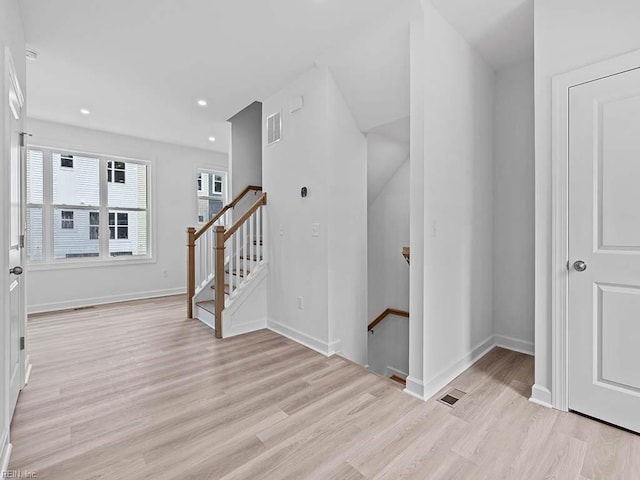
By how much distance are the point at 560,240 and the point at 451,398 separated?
1.29 m

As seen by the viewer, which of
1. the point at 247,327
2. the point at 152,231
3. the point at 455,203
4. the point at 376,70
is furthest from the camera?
the point at 152,231

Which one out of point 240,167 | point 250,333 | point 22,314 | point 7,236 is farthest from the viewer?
point 240,167

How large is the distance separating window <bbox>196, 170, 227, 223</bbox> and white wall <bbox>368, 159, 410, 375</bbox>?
11.6 ft

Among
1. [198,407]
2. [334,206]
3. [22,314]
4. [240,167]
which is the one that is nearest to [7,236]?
[22,314]

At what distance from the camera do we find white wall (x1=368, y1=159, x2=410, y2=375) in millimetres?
4230

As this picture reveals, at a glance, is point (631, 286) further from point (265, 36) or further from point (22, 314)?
point (22, 314)

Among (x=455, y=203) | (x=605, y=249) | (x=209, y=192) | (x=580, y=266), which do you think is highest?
(x=209, y=192)

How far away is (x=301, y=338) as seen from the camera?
332 cm

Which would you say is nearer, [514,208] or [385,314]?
[514,208]

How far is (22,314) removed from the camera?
2.48 metres

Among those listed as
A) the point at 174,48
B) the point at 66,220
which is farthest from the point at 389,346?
→ the point at 66,220

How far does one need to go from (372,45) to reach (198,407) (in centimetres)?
306

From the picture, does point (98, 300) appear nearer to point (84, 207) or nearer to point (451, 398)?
point (84, 207)

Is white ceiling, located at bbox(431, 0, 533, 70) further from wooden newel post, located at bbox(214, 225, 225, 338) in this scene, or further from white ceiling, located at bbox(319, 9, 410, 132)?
wooden newel post, located at bbox(214, 225, 225, 338)
